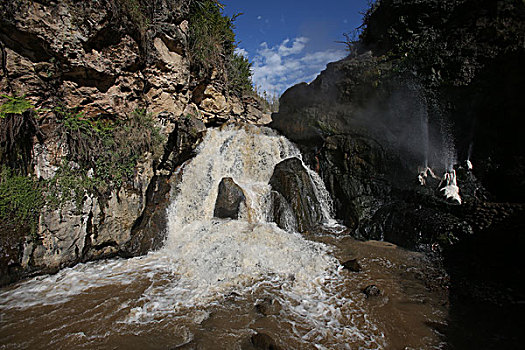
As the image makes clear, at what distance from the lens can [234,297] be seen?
12.1 ft

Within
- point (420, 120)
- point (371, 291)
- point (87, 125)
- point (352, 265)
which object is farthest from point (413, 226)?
point (87, 125)

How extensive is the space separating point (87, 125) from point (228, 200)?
428cm

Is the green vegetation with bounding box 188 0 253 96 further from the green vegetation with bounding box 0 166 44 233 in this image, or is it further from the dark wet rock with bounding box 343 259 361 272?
the dark wet rock with bounding box 343 259 361 272

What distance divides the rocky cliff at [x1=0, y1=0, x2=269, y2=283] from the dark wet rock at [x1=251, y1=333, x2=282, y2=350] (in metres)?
4.19

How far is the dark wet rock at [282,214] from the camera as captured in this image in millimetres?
6684

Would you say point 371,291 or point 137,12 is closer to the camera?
point 371,291

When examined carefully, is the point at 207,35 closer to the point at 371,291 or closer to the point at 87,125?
the point at 87,125

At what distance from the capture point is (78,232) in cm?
513

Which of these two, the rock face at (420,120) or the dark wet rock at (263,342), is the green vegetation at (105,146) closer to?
the dark wet rock at (263,342)

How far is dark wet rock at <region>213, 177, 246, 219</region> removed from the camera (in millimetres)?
6703

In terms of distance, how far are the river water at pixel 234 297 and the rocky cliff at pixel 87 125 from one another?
624 millimetres

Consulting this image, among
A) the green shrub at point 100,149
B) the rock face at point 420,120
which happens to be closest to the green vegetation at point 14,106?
the green shrub at point 100,149

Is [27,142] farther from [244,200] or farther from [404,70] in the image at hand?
[404,70]

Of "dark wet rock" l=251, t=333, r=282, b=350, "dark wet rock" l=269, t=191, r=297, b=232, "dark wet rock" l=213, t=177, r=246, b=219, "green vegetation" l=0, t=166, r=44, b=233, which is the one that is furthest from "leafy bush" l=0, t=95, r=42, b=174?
"dark wet rock" l=269, t=191, r=297, b=232
